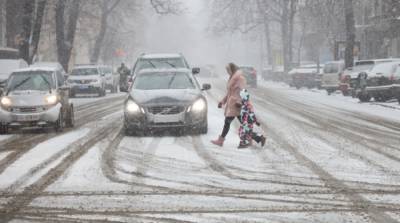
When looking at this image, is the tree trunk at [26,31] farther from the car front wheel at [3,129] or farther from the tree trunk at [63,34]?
the car front wheel at [3,129]

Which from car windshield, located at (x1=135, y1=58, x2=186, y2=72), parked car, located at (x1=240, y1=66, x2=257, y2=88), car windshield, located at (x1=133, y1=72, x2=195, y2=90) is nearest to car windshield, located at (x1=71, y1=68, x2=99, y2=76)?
parked car, located at (x1=240, y1=66, x2=257, y2=88)

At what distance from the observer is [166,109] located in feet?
52.7

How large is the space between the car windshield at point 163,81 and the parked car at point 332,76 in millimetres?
21968

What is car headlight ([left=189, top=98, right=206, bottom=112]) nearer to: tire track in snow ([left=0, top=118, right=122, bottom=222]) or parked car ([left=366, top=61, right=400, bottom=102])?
tire track in snow ([left=0, top=118, right=122, bottom=222])

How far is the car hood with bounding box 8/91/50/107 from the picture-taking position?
17656mm

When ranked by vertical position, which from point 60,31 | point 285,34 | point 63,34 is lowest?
point 285,34

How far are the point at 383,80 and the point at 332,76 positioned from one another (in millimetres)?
10972

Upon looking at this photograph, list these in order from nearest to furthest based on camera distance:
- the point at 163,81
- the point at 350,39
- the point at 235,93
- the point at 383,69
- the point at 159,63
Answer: the point at 235,93
the point at 163,81
the point at 159,63
the point at 383,69
the point at 350,39

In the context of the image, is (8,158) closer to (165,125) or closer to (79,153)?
(79,153)

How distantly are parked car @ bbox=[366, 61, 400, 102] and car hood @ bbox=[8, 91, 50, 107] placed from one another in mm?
14699

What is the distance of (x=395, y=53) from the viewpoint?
172ft

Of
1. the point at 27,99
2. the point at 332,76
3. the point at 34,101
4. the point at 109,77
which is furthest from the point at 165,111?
the point at 109,77

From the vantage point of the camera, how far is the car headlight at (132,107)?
16.2 metres

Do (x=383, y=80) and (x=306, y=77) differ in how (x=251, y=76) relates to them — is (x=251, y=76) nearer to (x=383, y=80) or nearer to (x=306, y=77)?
(x=306, y=77)
